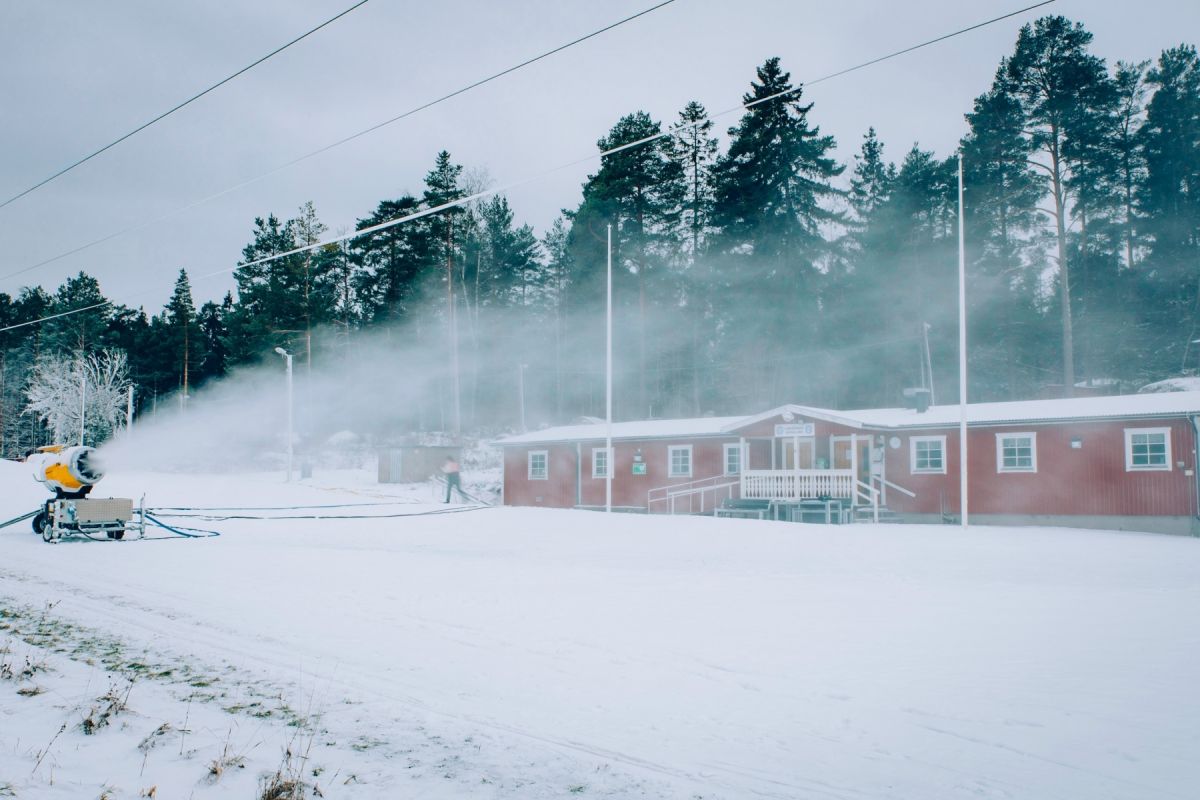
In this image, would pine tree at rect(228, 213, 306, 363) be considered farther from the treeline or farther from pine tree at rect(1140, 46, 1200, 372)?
pine tree at rect(1140, 46, 1200, 372)

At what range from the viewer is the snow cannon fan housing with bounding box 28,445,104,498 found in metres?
16.5

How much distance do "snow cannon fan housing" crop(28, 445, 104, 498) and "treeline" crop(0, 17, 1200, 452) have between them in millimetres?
23925

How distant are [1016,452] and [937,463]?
2267mm

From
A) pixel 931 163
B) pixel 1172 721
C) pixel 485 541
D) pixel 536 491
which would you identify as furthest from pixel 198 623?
pixel 931 163

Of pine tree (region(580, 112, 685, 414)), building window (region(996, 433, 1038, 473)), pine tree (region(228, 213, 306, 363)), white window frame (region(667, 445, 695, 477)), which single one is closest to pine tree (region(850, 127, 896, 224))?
pine tree (region(580, 112, 685, 414))

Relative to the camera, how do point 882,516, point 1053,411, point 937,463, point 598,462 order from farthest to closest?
point 598,462, point 937,463, point 882,516, point 1053,411

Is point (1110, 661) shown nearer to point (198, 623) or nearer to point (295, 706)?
point (295, 706)

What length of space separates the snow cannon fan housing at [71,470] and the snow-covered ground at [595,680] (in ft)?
14.0

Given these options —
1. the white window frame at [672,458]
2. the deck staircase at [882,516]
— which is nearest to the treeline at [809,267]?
the white window frame at [672,458]

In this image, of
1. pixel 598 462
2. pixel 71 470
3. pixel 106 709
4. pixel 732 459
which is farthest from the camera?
pixel 598 462

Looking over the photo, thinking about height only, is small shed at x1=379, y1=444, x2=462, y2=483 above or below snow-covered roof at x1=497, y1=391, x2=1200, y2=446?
below

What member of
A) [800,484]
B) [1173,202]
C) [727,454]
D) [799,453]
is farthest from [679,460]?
[1173,202]

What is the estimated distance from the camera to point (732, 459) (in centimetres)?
2889

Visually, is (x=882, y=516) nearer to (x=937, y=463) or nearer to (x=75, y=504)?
(x=937, y=463)
